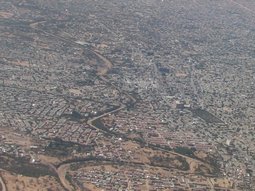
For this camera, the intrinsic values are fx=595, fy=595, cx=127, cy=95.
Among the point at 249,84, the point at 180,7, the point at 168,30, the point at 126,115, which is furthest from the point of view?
the point at 180,7

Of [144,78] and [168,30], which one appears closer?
[144,78]

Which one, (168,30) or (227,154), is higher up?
(227,154)

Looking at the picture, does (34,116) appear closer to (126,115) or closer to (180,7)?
(126,115)

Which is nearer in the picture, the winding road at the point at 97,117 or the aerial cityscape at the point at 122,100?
the winding road at the point at 97,117

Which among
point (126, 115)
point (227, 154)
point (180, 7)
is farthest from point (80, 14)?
point (227, 154)

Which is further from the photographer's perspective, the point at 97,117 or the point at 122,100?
the point at 122,100

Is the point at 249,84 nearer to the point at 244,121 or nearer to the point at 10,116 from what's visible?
the point at 244,121

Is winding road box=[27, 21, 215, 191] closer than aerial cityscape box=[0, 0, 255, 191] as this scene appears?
Yes

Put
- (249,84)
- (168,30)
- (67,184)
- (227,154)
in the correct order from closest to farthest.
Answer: (67,184) < (227,154) < (249,84) < (168,30)
